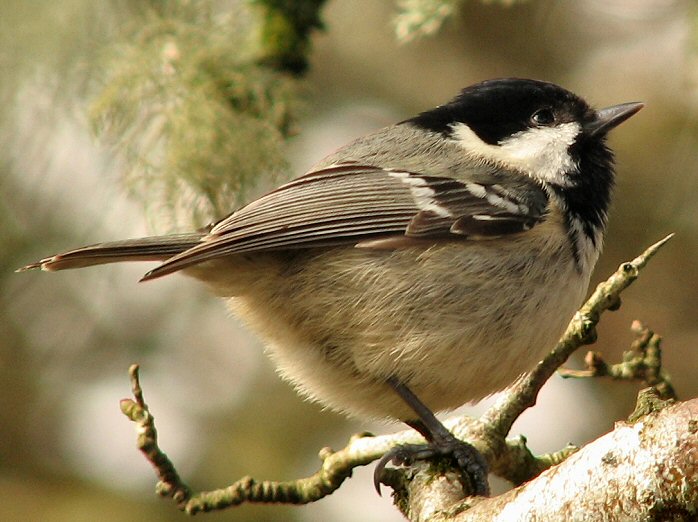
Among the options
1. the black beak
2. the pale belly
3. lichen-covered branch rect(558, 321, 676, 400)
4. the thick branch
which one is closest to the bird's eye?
the black beak

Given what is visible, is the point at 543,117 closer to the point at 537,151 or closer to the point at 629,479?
the point at 537,151

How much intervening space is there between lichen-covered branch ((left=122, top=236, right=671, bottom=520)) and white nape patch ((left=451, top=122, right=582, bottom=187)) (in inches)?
22.9

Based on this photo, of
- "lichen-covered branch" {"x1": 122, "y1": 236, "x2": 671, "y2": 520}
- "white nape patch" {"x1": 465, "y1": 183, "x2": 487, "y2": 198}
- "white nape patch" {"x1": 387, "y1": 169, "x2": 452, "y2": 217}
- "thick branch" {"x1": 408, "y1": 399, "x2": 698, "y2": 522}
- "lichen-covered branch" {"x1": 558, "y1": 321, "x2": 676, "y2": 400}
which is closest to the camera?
"thick branch" {"x1": 408, "y1": 399, "x2": 698, "y2": 522}

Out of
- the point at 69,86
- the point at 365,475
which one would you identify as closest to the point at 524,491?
the point at 69,86

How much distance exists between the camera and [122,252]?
3184 mm

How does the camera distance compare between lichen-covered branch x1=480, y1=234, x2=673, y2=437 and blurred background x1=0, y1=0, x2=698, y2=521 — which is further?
blurred background x1=0, y1=0, x2=698, y2=521

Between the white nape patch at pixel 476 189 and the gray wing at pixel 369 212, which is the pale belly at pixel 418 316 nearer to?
the gray wing at pixel 369 212

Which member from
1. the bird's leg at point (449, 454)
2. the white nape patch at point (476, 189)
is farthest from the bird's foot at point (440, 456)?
the white nape patch at point (476, 189)

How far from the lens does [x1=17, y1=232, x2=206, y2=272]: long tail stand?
10.4 feet

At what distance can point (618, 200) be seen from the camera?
4.98m

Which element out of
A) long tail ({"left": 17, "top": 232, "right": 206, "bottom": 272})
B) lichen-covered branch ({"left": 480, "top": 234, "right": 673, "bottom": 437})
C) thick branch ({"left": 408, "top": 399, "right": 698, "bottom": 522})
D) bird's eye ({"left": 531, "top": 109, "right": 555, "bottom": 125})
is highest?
long tail ({"left": 17, "top": 232, "right": 206, "bottom": 272})

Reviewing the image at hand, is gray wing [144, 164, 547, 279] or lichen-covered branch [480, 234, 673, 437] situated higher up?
gray wing [144, 164, 547, 279]

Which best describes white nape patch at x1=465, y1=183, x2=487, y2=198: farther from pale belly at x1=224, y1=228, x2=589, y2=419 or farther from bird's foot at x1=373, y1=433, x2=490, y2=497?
bird's foot at x1=373, y1=433, x2=490, y2=497

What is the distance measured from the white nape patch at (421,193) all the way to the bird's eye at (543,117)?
1.70 feet
